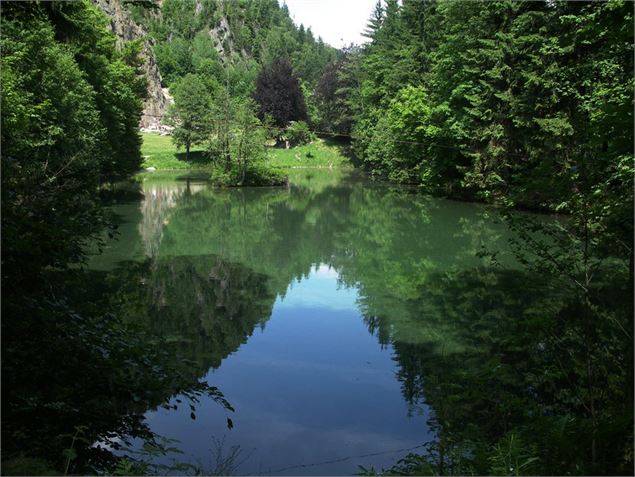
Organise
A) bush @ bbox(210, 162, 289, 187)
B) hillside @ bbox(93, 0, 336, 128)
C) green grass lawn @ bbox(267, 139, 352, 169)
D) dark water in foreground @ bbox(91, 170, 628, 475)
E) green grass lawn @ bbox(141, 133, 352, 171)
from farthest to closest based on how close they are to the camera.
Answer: hillside @ bbox(93, 0, 336, 128), green grass lawn @ bbox(267, 139, 352, 169), green grass lawn @ bbox(141, 133, 352, 171), bush @ bbox(210, 162, 289, 187), dark water in foreground @ bbox(91, 170, 628, 475)

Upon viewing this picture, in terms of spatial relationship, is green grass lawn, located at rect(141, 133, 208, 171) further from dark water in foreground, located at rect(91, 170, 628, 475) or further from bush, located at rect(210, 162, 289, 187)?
dark water in foreground, located at rect(91, 170, 628, 475)

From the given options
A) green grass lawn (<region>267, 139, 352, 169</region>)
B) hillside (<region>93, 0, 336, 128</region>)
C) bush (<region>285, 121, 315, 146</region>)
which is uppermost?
hillside (<region>93, 0, 336, 128</region>)

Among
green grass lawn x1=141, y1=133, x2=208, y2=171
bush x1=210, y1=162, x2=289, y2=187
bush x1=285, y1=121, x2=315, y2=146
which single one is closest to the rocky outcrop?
green grass lawn x1=141, y1=133, x2=208, y2=171

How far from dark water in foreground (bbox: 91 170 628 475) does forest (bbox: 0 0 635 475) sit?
97mm

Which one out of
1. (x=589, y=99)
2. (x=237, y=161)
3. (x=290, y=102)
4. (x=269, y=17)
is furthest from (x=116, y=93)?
(x=269, y=17)

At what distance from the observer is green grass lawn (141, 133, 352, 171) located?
2162 inches

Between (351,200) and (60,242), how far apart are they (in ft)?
94.2

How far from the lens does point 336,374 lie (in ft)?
29.7

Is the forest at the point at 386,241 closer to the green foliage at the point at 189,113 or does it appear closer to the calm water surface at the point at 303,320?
the calm water surface at the point at 303,320

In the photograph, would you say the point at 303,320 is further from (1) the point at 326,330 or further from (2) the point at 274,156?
(2) the point at 274,156

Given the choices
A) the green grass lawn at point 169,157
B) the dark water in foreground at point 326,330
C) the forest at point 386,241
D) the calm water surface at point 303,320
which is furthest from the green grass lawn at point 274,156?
the dark water in foreground at point 326,330

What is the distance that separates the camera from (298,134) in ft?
207

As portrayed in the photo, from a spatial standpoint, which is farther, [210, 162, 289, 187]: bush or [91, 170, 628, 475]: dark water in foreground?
[210, 162, 289, 187]: bush

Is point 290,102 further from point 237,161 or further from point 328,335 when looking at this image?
point 328,335
